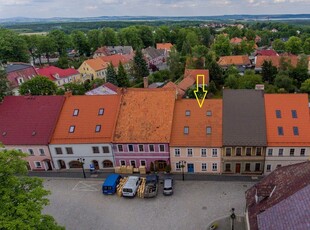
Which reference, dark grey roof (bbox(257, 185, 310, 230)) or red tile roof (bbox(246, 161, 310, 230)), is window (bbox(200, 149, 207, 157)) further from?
dark grey roof (bbox(257, 185, 310, 230))

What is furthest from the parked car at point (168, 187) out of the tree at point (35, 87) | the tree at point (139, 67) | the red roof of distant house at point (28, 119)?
the tree at point (139, 67)

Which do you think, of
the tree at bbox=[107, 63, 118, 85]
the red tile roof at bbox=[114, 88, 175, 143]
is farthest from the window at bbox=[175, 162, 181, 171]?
the tree at bbox=[107, 63, 118, 85]

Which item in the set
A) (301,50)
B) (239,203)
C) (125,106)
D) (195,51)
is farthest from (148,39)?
(239,203)

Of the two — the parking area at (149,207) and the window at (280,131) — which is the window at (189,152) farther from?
the window at (280,131)

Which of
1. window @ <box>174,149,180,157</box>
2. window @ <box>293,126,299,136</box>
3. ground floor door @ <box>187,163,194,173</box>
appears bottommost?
ground floor door @ <box>187,163,194,173</box>

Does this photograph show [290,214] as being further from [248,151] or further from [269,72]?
[269,72]

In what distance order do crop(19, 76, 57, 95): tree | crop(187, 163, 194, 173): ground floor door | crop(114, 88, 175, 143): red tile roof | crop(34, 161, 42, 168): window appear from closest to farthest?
crop(114, 88, 175, 143): red tile roof, crop(187, 163, 194, 173): ground floor door, crop(34, 161, 42, 168): window, crop(19, 76, 57, 95): tree

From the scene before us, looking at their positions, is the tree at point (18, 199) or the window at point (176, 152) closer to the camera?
the tree at point (18, 199)
